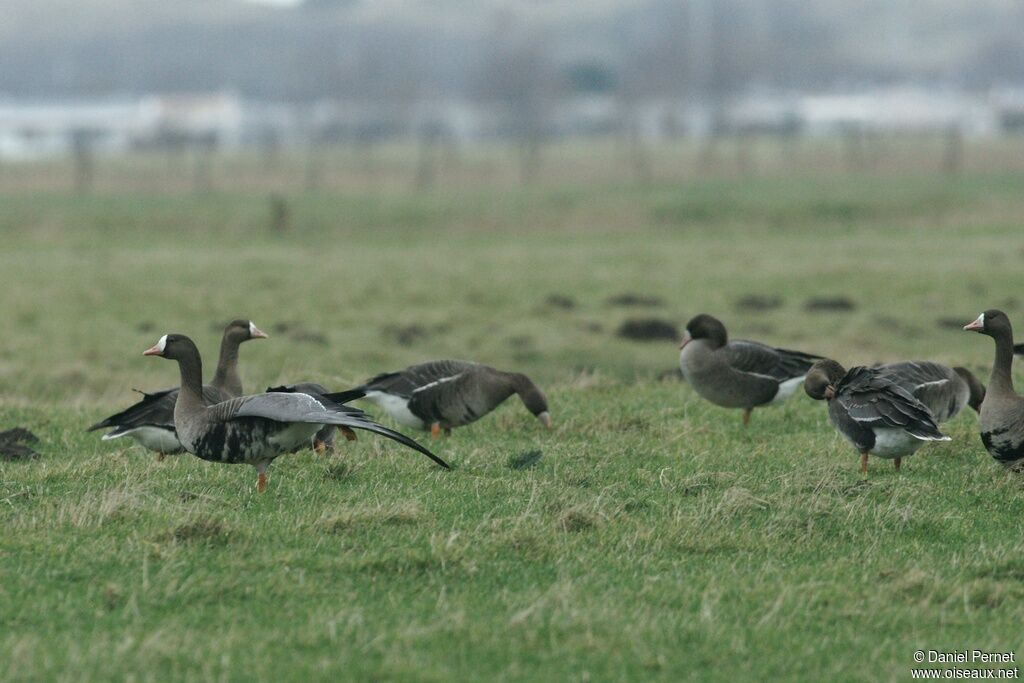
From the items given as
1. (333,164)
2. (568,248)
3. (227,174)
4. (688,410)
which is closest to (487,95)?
(333,164)

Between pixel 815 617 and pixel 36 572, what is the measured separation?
476 cm

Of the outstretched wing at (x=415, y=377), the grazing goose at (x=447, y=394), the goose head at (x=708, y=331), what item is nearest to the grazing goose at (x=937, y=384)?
the goose head at (x=708, y=331)

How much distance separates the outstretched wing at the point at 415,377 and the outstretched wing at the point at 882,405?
3.99 meters

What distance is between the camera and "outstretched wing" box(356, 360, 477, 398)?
46.1 feet

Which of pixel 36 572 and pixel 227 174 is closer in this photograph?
pixel 36 572

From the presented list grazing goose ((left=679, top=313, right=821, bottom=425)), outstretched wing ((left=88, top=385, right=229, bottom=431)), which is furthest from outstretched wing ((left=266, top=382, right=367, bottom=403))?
grazing goose ((left=679, top=313, right=821, bottom=425))

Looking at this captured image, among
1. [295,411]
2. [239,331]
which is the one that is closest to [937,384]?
[295,411]

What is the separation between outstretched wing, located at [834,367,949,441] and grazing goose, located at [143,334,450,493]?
3568 mm

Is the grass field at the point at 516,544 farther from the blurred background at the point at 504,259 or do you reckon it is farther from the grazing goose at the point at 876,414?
the blurred background at the point at 504,259

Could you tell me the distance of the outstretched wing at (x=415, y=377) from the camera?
14047 millimetres

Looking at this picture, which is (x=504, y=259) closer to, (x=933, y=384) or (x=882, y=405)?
(x=933, y=384)

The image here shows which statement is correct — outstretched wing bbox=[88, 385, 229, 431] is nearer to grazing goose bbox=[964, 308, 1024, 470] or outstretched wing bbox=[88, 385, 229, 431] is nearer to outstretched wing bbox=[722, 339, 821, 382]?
outstretched wing bbox=[722, 339, 821, 382]

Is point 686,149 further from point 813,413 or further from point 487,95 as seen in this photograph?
point 813,413

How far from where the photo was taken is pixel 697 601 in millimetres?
8453
